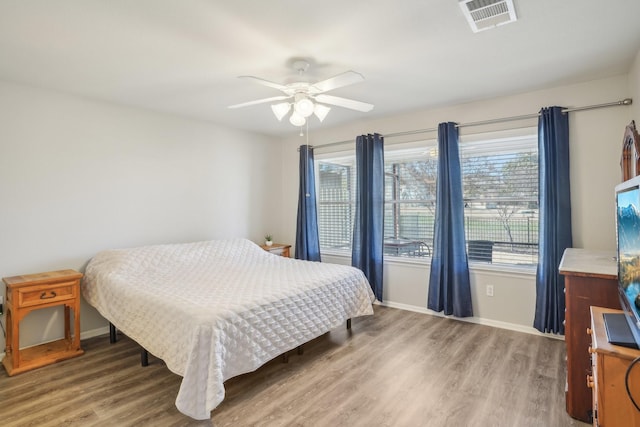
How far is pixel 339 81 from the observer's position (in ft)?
7.73

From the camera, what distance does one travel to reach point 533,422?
1983 mm

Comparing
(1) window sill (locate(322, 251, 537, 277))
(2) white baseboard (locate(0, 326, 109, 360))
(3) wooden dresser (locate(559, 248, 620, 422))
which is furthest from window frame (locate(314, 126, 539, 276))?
(2) white baseboard (locate(0, 326, 109, 360))

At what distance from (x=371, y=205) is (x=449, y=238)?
3.35ft

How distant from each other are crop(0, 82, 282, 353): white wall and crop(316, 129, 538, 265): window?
189cm

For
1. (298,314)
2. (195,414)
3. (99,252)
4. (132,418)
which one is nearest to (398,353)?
(298,314)

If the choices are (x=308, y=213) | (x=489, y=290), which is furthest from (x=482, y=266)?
(x=308, y=213)

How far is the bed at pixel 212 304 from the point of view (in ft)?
6.53

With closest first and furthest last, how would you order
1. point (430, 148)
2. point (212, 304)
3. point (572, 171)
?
point (212, 304)
point (572, 171)
point (430, 148)

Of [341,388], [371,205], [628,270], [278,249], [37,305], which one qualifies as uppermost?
[371,205]

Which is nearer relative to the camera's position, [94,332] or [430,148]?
[94,332]

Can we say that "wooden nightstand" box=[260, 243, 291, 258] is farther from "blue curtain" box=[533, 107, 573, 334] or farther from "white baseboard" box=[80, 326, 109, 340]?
"blue curtain" box=[533, 107, 573, 334]

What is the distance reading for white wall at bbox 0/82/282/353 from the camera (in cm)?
295

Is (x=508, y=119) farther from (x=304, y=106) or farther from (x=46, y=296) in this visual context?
(x=46, y=296)

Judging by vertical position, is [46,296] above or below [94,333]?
above
